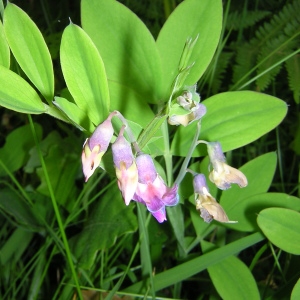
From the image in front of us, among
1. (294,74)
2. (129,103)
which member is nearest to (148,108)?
(129,103)

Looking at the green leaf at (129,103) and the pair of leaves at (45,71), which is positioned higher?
the pair of leaves at (45,71)

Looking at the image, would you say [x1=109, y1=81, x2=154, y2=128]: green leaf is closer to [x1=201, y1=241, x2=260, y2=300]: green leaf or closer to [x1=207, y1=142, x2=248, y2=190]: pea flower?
[x1=207, y1=142, x2=248, y2=190]: pea flower

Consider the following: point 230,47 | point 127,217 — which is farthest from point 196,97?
point 230,47

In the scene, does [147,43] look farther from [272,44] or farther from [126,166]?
[272,44]

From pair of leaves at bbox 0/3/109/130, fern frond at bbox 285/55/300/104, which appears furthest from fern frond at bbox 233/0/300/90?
pair of leaves at bbox 0/3/109/130

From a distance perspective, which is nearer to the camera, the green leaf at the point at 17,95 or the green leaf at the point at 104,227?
the green leaf at the point at 17,95

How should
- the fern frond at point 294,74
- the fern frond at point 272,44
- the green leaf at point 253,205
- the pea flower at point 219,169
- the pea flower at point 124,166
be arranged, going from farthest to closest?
the fern frond at point 272,44, the fern frond at point 294,74, the green leaf at point 253,205, the pea flower at point 219,169, the pea flower at point 124,166

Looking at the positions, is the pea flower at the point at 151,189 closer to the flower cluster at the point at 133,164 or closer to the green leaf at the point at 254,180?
the flower cluster at the point at 133,164

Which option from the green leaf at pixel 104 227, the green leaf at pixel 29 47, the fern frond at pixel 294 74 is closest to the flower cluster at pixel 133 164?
the green leaf at pixel 29 47
